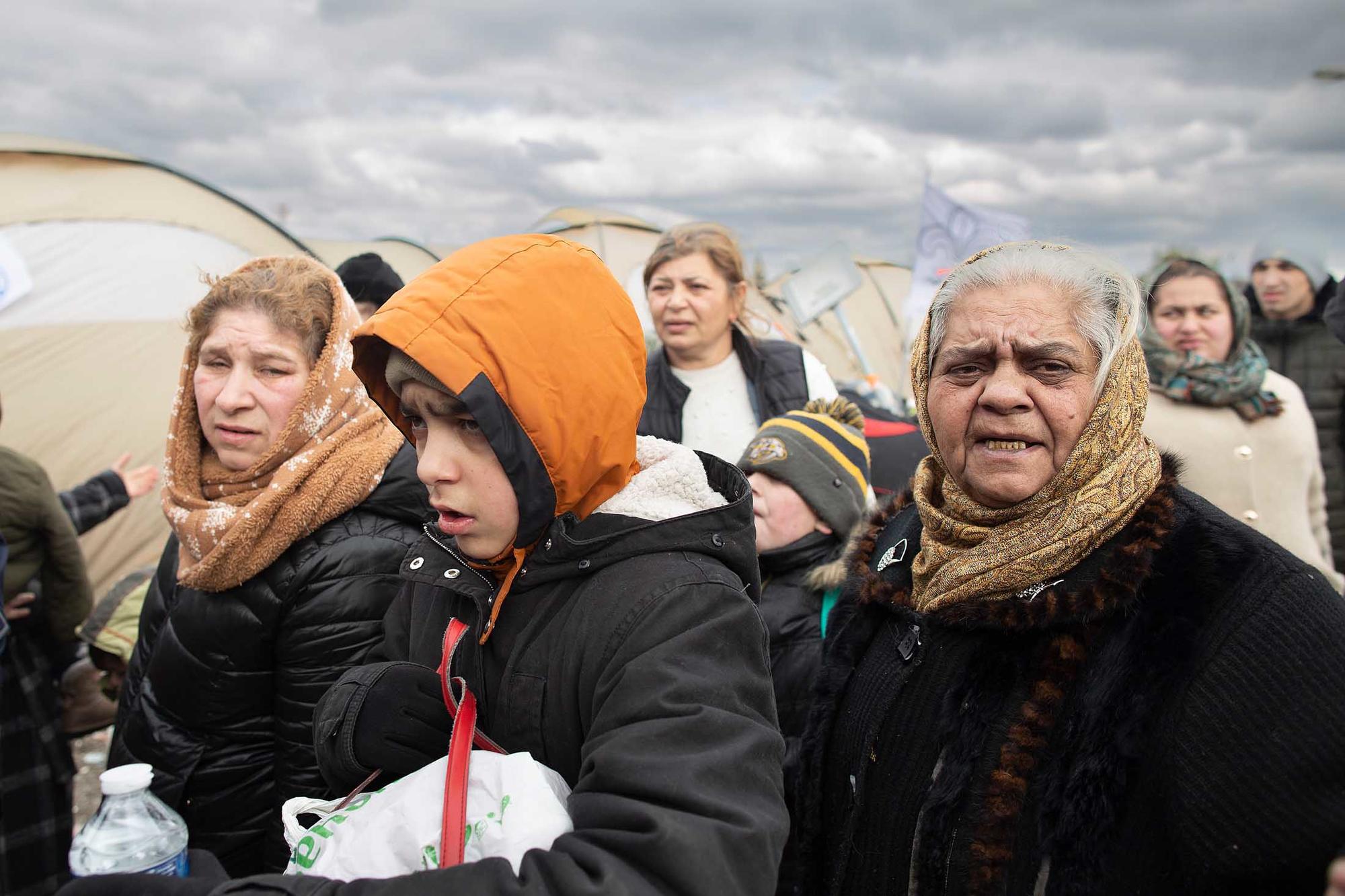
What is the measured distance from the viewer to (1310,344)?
15.1 ft

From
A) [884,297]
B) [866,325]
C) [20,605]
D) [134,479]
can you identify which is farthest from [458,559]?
[884,297]

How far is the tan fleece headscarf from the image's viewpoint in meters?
1.85

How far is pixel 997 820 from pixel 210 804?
1.60 metres

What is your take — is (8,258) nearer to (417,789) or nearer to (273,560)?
(273,560)

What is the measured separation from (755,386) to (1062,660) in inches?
92.3

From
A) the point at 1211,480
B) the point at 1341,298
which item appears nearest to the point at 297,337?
the point at 1211,480

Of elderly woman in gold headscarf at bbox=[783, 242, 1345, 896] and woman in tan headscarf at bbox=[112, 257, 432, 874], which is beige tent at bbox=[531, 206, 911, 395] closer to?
woman in tan headscarf at bbox=[112, 257, 432, 874]

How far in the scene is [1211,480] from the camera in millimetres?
3119

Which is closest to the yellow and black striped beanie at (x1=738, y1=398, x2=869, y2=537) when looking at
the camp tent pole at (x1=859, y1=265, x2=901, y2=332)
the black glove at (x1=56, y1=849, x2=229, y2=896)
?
the black glove at (x1=56, y1=849, x2=229, y2=896)

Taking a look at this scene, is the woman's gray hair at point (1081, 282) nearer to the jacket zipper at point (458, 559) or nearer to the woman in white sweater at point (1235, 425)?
the jacket zipper at point (458, 559)

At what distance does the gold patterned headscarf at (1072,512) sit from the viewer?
1.44m

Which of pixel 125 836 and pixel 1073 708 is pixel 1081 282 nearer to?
pixel 1073 708

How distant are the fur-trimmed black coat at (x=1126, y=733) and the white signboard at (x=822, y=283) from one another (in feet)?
30.7

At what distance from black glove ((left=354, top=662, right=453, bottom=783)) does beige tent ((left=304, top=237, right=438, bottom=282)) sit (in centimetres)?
1027
